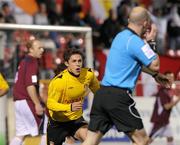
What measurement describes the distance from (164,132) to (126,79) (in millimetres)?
6751

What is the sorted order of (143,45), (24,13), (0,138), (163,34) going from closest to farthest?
(143,45)
(0,138)
(24,13)
(163,34)

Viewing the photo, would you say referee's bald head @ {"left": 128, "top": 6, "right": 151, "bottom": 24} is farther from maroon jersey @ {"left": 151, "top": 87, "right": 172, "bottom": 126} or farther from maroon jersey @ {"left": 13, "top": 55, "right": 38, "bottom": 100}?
maroon jersey @ {"left": 151, "top": 87, "right": 172, "bottom": 126}

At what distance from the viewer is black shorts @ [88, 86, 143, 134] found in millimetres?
7551

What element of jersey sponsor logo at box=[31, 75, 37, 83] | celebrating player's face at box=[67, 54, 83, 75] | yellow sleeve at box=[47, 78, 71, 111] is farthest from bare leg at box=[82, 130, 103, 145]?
jersey sponsor logo at box=[31, 75, 37, 83]

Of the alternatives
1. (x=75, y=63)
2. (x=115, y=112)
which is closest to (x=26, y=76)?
(x=75, y=63)

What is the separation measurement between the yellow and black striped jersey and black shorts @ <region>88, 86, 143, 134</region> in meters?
0.90

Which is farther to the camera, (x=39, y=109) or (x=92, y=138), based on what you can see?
(x=39, y=109)

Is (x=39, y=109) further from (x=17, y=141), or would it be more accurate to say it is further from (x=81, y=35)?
(x=81, y=35)

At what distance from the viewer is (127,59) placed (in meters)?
7.48

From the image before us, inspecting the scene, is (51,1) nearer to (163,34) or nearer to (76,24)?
(76,24)

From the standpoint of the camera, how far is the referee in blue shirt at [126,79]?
7383mm

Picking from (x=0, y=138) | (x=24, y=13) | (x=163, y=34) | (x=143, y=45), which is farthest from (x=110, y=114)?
(x=163, y=34)

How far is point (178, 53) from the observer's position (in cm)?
1744

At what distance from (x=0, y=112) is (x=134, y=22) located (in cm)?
570
